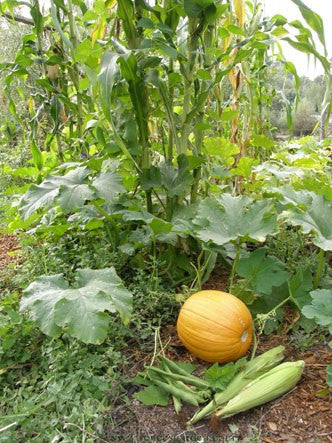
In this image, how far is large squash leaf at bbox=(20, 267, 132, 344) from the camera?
1.12 metres

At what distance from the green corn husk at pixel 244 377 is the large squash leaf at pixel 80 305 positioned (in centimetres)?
34

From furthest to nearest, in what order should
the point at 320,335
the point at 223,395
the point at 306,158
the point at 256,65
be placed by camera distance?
the point at 256,65, the point at 306,158, the point at 320,335, the point at 223,395

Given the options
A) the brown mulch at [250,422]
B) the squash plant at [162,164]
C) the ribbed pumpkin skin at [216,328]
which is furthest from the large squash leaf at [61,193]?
the brown mulch at [250,422]

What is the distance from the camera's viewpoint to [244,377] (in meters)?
1.21

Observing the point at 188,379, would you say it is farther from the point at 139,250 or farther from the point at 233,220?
the point at 139,250

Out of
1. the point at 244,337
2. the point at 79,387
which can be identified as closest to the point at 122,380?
the point at 79,387

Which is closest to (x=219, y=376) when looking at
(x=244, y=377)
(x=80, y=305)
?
(x=244, y=377)

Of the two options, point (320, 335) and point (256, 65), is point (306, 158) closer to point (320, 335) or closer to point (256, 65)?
point (320, 335)

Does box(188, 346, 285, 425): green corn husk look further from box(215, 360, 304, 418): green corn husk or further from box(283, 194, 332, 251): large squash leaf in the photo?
box(283, 194, 332, 251): large squash leaf

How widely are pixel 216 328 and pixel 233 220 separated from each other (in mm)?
400

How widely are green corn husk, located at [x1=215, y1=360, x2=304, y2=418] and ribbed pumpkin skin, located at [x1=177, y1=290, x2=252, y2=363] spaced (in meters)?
0.13

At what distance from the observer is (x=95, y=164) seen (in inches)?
64.8

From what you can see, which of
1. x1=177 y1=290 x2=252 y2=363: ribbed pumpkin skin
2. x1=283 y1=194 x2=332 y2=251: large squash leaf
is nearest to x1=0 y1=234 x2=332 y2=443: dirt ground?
x1=177 y1=290 x2=252 y2=363: ribbed pumpkin skin

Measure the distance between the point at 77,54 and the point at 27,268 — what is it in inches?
38.5
